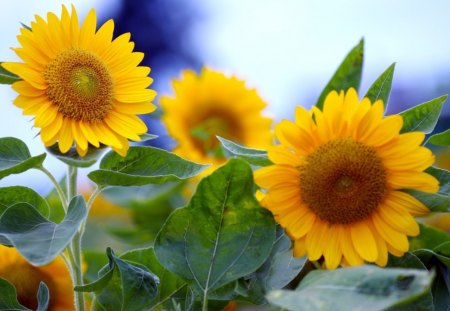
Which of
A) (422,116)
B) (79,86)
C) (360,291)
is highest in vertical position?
(79,86)

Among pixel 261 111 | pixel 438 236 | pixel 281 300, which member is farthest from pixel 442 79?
pixel 281 300

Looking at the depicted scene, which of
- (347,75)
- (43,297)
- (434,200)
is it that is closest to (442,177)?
(434,200)

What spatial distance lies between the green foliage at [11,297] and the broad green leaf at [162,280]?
83mm

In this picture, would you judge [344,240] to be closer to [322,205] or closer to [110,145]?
[322,205]

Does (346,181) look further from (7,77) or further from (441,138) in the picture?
(7,77)

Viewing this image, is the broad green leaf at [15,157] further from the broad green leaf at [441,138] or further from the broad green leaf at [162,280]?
the broad green leaf at [441,138]

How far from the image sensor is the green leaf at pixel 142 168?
2.26 ft

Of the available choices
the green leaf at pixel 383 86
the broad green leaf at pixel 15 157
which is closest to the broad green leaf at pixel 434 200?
the green leaf at pixel 383 86

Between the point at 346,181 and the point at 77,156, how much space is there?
0.84 feet

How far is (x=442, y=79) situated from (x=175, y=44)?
3.54 meters

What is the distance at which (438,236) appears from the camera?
0.81 meters

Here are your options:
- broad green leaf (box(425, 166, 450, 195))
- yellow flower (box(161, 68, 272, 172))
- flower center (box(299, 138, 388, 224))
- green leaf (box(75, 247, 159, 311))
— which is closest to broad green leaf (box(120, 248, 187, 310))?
green leaf (box(75, 247, 159, 311))

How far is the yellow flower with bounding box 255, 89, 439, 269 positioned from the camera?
72 cm

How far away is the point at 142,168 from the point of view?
0.73 m
